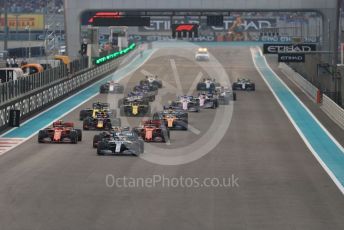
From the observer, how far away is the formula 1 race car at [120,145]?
31672mm

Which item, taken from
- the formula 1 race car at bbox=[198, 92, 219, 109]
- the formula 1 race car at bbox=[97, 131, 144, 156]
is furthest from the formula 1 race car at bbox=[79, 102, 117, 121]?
the formula 1 race car at bbox=[97, 131, 144, 156]

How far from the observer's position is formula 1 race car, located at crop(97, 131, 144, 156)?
31672 millimetres

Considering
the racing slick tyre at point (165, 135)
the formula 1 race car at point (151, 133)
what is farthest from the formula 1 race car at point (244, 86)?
the formula 1 race car at point (151, 133)

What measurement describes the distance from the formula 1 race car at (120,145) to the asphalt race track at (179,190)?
0.45 meters

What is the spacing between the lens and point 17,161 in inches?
1183

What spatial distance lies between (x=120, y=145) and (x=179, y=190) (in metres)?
7.41

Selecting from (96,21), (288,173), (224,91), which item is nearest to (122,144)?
(288,173)

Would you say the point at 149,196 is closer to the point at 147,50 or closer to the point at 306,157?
the point at 306,157

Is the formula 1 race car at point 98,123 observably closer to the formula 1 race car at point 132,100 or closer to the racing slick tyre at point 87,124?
the racing slick tyre at point 87,124

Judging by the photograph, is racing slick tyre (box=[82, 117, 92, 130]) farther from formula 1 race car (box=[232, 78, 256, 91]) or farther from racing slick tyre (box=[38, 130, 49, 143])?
formula 1 race car (box=[232, 78, 256, 91])

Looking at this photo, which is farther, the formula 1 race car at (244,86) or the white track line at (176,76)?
the formula 1 race car at (244,86)

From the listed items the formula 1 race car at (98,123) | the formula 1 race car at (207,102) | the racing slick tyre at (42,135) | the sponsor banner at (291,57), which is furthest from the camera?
the sponsor banner at (291,57)

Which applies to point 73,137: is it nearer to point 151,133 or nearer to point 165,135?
point 151,133

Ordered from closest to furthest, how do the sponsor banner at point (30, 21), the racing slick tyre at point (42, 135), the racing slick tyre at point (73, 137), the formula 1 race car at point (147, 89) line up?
the racing slick tyre at point (73, 137) < the racing slick tyre at point (42, 135) < the formula 1 race car at point (147, 89) < the sponsor banner at point (30, 21)
